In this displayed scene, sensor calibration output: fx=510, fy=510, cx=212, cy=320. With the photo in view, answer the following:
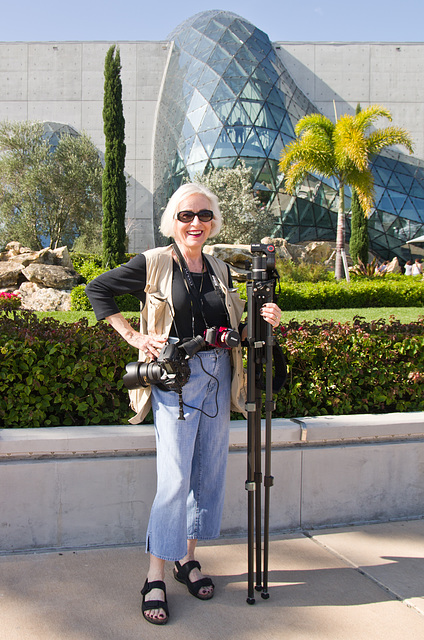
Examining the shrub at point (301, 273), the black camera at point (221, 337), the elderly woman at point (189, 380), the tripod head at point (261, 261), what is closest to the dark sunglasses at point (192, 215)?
the elderly woman at point (189, 380)

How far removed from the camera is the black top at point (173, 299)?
2506mm

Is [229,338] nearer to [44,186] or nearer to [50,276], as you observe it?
[50,276]

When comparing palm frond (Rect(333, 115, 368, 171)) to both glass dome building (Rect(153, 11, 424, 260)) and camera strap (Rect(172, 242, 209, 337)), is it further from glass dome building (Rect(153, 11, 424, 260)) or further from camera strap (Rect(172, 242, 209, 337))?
camera strap (Rect(172, 242, 209, 337))

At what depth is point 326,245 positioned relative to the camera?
78.0 feet

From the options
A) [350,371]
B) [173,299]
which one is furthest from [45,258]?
[173,299]

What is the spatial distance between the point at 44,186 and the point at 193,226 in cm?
2385

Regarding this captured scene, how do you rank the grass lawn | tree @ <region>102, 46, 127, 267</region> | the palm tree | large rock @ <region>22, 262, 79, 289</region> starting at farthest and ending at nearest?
tree @ <region>102, 46, 127, 267</region>
the palm tree
large rock @ <region>22, 262, 79, 289</region>
the grass lawn

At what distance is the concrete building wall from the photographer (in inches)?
1281

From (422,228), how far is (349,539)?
28433 millimetres

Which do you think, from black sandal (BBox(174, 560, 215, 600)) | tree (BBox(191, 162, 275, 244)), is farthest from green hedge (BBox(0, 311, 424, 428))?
tree (BBox(191, 162, 275, 244))

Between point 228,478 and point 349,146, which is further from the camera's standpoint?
point 349,146

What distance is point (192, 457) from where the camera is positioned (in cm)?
253

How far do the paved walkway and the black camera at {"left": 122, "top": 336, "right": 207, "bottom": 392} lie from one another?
1.04 metres

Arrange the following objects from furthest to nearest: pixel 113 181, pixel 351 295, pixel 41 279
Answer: pixel 113 181
pixel 41 279
pixel 351 295
